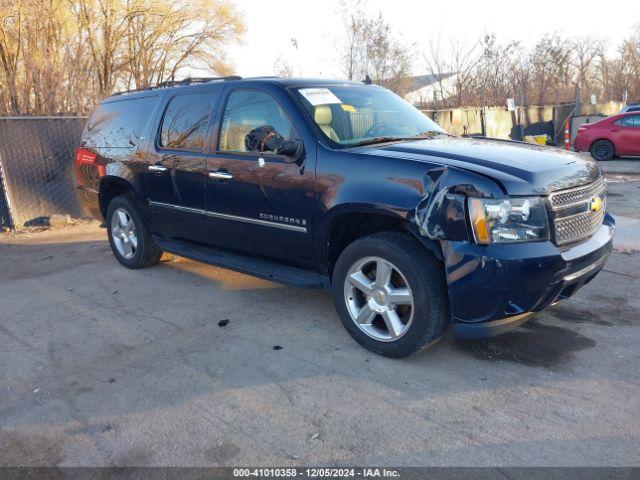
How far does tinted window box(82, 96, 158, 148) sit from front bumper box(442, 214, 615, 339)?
12.3ft

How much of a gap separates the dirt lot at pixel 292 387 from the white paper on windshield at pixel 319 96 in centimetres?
174

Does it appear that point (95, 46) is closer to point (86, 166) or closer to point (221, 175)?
point (86, 166)

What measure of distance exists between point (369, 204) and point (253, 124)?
1427 mm

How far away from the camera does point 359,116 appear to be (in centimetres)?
433

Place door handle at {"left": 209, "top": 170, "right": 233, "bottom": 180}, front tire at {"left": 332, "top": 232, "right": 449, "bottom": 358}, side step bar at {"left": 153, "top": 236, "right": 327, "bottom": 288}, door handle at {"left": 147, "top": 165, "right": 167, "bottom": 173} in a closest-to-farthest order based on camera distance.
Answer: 1. front tire at {"left": 332, "top": 232, "right": 449, "bottom": 358}
2. side step bar at {"left": 153, "top": 236, "right": 327, "bottom": 288}
3. door handle at {"left": 209, "top": 170, "right": 233, "bottom": 180}
4. door handle at {"left": 147, "top": 165, "right": 167, "bottom": 173}

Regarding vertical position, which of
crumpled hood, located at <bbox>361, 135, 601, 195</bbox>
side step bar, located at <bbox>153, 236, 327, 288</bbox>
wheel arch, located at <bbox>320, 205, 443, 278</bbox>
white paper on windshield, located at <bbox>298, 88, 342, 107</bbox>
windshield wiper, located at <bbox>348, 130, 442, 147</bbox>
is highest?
white paper on windshield, located at <bbox>298, 88, 342, 107</bbox>

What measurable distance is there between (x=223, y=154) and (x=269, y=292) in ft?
4.60

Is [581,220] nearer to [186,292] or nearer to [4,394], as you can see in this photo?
[186,292]

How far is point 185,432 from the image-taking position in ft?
9.51

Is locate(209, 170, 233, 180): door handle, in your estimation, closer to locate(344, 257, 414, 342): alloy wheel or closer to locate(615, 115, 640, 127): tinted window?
locate(344, 257, 414, 342): alloy wheel

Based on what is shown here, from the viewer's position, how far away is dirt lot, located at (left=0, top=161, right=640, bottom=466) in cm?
271


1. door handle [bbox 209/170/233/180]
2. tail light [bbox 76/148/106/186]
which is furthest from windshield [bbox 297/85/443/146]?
tail light [bbox 76/148/106/186]

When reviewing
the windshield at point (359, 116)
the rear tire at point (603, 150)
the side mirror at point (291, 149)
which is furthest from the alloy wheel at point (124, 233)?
the rear tire at point (603, 150)

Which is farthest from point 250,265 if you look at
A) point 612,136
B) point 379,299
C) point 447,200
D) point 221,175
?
point 612,136
